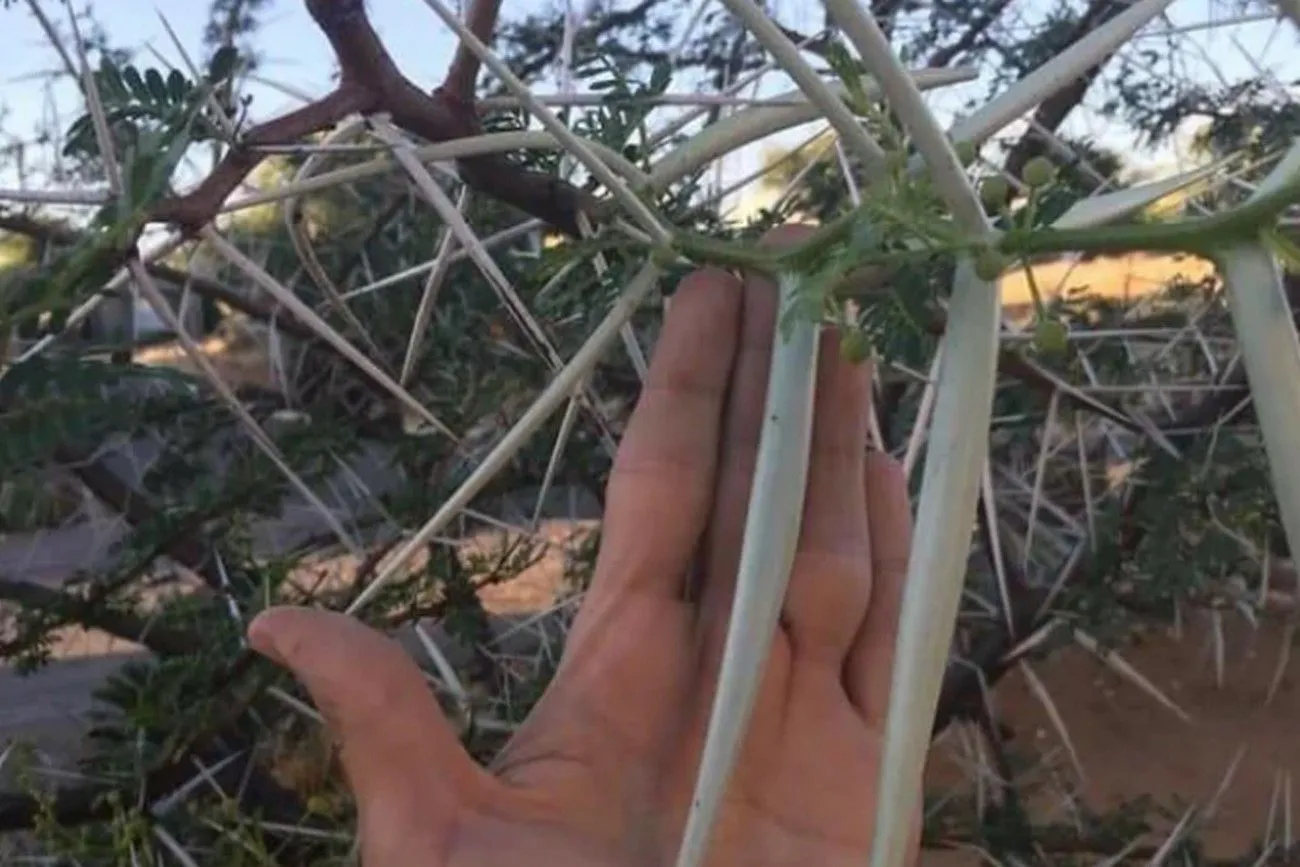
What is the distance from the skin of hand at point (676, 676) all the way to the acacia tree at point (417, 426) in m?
0.04

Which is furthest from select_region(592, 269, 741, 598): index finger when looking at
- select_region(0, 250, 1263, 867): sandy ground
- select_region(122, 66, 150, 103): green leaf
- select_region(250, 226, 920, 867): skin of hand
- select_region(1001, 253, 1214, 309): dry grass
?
select_region(0, 250, 1263, 867): sandy ground

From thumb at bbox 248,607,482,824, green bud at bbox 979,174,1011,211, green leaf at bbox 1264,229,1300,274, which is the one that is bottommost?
thumb at bbox 248,607,482,824

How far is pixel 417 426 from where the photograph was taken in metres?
1.21

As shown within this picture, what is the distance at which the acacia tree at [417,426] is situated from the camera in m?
0.65

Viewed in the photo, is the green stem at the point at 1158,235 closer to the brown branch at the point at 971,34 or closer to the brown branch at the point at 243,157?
the brown branch at the point at 243,157

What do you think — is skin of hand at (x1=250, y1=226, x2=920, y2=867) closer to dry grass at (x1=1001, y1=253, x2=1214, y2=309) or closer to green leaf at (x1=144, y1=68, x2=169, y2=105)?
green leaf at (x1=144, y1=68, x2=169, y2=105)

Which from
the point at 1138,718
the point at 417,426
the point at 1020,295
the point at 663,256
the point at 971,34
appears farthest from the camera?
the point at 1138,718

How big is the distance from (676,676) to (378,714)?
0.12 m

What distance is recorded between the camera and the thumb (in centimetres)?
64

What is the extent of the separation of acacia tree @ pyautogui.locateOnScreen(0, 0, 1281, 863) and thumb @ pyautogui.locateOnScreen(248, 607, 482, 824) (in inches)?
3.3

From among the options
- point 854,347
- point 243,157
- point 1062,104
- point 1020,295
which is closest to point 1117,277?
point 1020,295

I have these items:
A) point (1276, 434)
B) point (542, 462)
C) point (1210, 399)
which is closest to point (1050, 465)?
point (1210, 399)

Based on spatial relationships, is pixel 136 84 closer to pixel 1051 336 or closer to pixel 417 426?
pixel 1051 336

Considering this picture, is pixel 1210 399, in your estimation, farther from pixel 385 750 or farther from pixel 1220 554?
pixel 385 750
